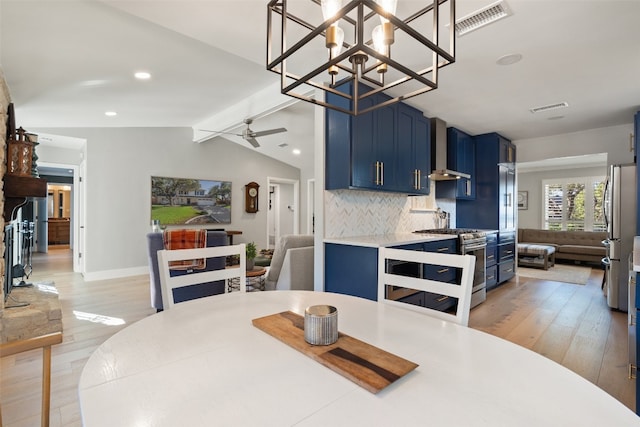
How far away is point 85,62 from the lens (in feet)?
8.42

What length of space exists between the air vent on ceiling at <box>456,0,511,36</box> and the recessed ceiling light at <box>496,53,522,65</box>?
613 millimetres

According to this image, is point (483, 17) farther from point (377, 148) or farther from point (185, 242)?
point (185, 242)

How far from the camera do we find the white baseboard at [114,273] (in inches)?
201

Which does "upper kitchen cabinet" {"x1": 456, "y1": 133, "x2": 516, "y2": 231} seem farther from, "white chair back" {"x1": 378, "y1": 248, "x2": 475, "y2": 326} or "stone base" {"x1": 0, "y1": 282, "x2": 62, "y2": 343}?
"stone base" {"x1": 0, "y1": 282, "x2": 62, "y2": 343}

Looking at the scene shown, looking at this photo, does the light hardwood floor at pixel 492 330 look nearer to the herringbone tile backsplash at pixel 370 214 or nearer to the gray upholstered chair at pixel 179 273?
the gray upholstered chair at pixel 179 273

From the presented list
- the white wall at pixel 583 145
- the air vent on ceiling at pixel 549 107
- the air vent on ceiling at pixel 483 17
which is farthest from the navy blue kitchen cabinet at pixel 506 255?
the air vent on ceiling at pixel 483 17

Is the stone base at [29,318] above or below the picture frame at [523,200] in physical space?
below

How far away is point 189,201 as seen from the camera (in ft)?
20.5

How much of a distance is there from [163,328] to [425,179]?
3519 millimetres

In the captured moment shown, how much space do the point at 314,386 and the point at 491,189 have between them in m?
5.11

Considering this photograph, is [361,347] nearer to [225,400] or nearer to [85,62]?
[225,400]

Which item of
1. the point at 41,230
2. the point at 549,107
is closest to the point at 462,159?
the point at 549,107

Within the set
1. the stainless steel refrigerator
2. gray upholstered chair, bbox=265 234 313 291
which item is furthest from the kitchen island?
the stainless steel refrigerator

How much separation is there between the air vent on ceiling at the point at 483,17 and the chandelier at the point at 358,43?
105 mm
